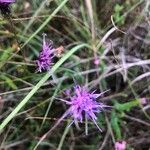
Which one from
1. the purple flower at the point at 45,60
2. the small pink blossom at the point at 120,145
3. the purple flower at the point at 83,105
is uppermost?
the purple flower at the point at 45,60

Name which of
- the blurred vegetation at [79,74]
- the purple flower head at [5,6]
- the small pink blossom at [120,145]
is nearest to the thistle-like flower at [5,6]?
the purple flower head at [5,6]

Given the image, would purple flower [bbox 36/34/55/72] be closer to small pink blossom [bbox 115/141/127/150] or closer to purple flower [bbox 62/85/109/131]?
purple flower [bbox 62/85/109/131]

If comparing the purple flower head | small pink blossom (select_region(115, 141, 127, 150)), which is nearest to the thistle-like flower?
the purple flower head

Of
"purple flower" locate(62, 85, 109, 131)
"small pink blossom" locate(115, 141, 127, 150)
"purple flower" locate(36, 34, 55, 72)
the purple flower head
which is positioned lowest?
"small pink blossom" locate(115, 141, 127, 150)

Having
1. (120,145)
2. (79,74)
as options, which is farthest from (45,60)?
(120,145)

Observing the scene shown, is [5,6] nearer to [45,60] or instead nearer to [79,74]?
[45,60]

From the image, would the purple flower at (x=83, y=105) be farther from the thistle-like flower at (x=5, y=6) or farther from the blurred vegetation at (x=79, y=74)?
the thistle-like flower at (x=5, y=6)

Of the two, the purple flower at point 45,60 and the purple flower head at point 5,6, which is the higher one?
the purple flower head at point 5,6

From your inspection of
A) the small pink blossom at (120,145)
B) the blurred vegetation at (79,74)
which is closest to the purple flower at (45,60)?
the blurred vegetation at (79,74)

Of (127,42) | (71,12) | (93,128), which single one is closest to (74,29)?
(71,12)

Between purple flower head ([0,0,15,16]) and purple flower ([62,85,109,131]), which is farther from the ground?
purple flower head ([0,0,15,16])

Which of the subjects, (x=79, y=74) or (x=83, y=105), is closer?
(x=83, y=105)

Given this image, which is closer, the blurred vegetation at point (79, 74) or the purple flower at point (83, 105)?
the purple flower at point (83, 105)
